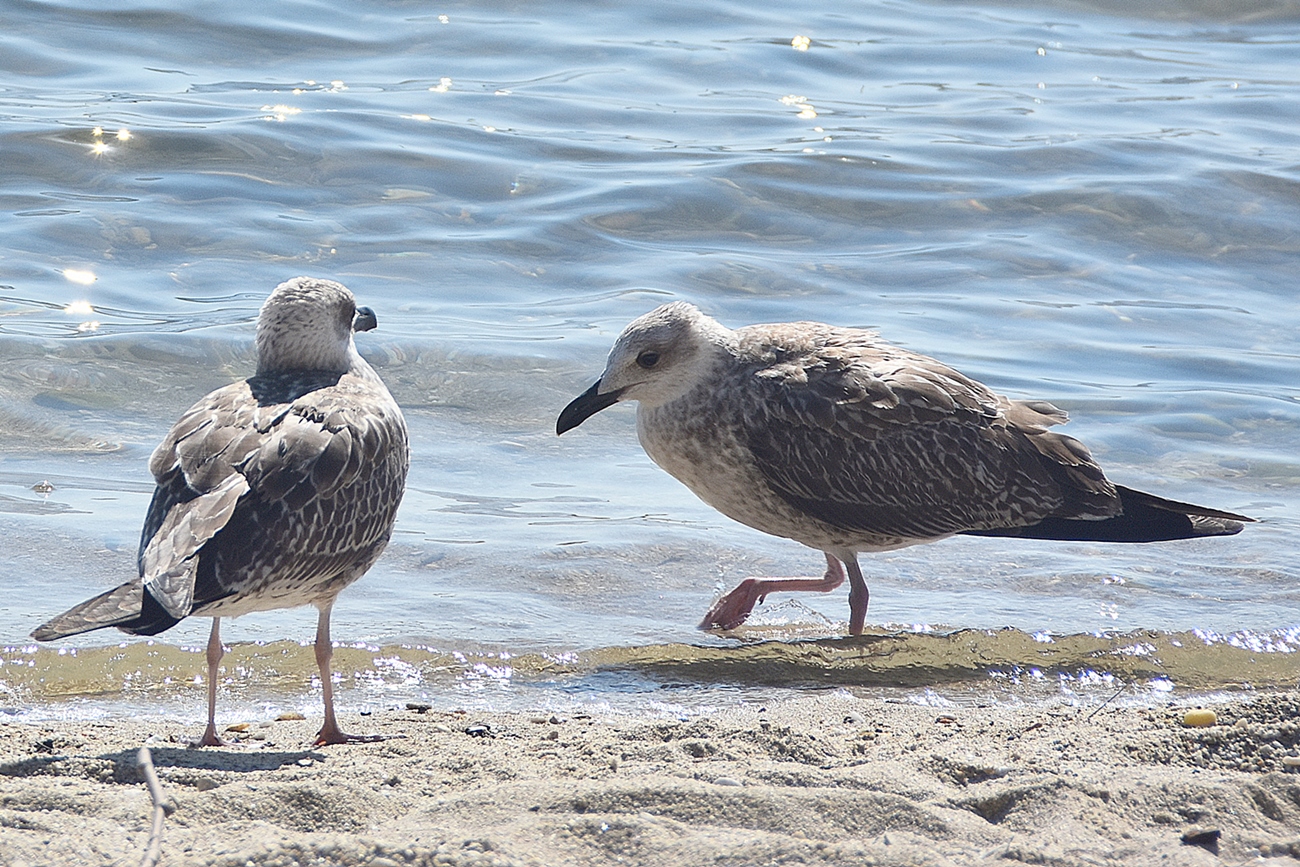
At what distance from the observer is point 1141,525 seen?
7.41m

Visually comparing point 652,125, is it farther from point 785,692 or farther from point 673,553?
point 785,692

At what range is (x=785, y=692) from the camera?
242 inches

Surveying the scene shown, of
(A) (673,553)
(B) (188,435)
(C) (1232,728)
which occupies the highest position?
(B) (188,435)

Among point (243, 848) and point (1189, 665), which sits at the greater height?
point (243, 848)

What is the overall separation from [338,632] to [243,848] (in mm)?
2797

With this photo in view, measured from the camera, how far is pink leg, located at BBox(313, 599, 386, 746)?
16.9 ft

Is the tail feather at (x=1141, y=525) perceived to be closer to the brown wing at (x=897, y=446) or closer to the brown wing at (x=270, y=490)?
the brown wing at (x=897, y=446)

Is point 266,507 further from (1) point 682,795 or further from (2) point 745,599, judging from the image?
(2) point 745,599

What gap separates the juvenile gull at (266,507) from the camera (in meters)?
4.81

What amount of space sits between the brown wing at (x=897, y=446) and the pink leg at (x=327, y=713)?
2.36 metres

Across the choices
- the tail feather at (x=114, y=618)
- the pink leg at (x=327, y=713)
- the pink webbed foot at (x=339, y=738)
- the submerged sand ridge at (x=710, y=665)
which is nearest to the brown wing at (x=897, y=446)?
the submerged sand ridge at (x=710, y=665)

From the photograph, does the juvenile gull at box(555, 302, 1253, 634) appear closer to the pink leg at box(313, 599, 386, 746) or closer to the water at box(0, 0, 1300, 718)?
the water at box(0, 0, 1300, 718)

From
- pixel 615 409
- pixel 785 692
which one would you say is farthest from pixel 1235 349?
pixel 785 692

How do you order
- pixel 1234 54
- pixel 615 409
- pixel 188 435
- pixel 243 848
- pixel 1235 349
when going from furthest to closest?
pixel 1234 54, pixel 1235 349, pixel 615 409, pixel 188 435, pixel 243 848
